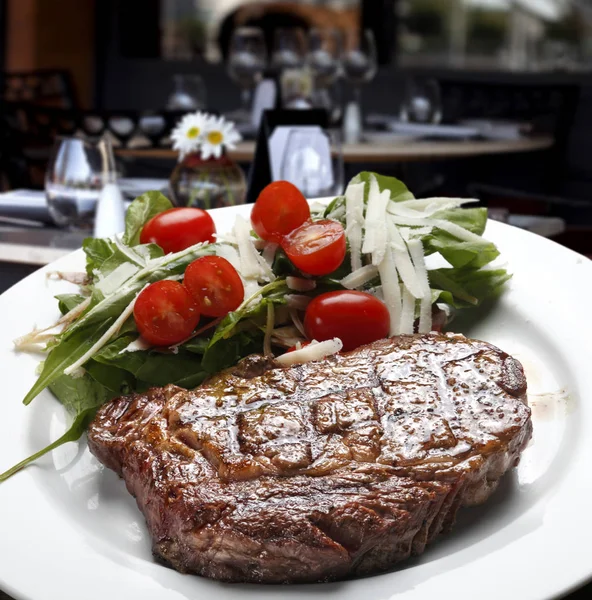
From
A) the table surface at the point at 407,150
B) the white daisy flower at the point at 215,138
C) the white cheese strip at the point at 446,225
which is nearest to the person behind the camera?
the white cheese strip at the point at 446,225

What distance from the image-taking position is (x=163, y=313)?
152 centimetres

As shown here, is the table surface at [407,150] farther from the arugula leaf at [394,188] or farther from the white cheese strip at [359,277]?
the white cheese strip at [359,277]

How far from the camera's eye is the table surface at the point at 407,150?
3.95 metres

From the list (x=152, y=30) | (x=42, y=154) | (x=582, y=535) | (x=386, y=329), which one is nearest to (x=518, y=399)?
(x=582, y=535)

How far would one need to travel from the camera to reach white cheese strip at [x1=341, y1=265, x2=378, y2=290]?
171 cm

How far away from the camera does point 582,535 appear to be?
0.97 metres

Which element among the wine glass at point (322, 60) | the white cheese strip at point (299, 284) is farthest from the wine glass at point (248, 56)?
the white cheese strip at point (299, 284)

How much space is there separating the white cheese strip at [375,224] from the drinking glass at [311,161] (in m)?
0.58

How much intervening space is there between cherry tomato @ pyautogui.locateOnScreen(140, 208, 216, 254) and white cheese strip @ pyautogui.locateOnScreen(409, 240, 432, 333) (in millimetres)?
478

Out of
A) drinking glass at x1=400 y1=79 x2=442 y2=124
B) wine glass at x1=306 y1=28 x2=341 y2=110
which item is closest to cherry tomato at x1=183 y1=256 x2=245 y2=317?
drinking glass at x1=400 y1=79 x2=442 y2=124

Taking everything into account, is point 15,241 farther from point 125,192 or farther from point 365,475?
point 365,475

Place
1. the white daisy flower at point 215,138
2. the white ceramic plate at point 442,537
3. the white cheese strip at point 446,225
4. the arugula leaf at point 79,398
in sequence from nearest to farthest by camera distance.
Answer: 1. the white ceramic plate at point 442,537
2. the arugula leaf at point 79,398
3. the white cheese strip at point 446,225
4. the white daisy flower at point 215,138

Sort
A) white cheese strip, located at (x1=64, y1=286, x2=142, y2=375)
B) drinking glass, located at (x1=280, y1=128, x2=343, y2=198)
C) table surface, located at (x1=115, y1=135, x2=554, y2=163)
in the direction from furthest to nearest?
table surface, located at (x1=115, y1=135, x2=554, y2=163) → drinking glass, located at (x1=280, y1=128, x2=343, y2=198) → white cheese strip, located at (x1=64, y1=286, x2=142, y2=375)

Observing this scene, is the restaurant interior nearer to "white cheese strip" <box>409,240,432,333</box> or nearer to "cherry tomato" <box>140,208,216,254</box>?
"cherry tomato" <box>140,208,216,254</box>
